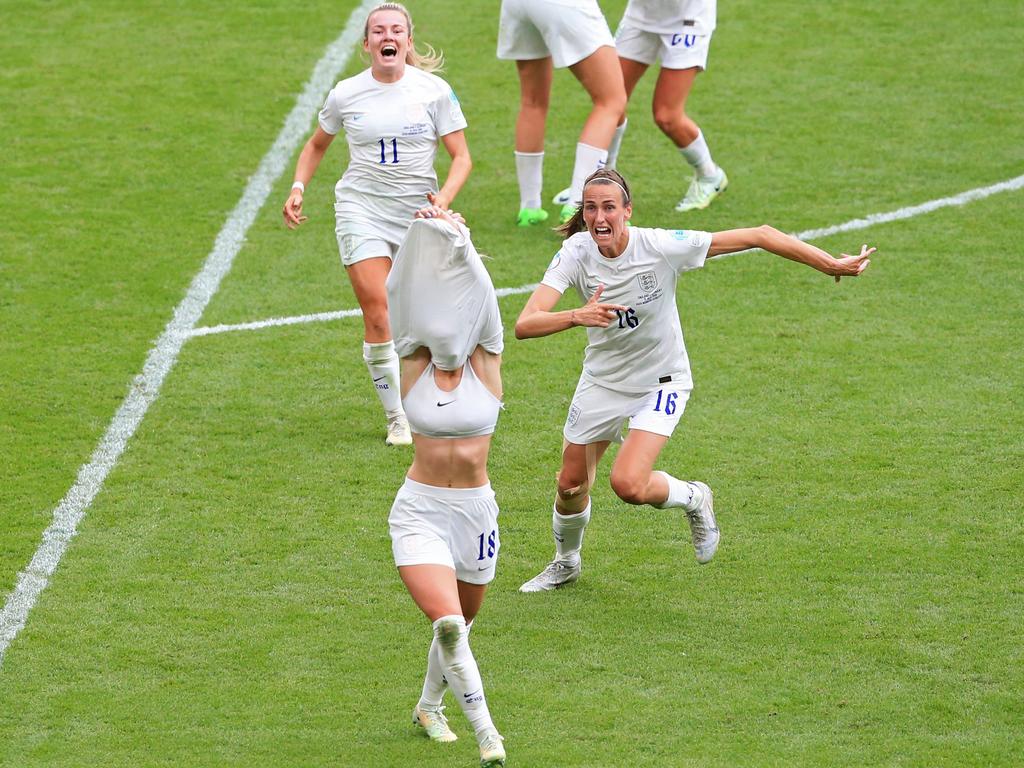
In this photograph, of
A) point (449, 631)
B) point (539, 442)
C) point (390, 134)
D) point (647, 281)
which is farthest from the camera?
point (539, 442)

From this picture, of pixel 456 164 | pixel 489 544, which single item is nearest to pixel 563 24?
pixel 456 164

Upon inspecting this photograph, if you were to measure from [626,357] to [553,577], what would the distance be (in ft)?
3.54

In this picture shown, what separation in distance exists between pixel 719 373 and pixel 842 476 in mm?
1487

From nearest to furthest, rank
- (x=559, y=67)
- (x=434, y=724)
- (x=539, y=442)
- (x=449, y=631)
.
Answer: (x=449, y=631)
(x=434, y=724)
(x=539, y=442)
(x=559, y=67)

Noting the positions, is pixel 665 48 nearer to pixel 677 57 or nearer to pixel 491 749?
pixel 677 57

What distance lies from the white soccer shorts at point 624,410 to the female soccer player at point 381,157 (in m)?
1.78

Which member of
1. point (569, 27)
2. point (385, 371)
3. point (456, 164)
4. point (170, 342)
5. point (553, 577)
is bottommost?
point (170, 342)

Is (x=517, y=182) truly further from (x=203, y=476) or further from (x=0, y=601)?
(x=0, y=601)

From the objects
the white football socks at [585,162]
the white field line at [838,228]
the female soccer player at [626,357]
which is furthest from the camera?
the white football socks at [585,162]

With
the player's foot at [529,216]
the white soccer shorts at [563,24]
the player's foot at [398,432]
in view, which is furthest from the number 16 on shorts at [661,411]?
the player's foot at [529,216]

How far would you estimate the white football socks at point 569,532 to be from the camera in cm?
758

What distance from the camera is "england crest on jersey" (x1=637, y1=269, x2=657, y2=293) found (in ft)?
24.0

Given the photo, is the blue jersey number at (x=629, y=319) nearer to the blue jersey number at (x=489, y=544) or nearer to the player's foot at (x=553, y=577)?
the player's foot at (x=553, y=577)

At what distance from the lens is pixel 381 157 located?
9172mm
